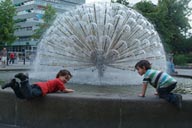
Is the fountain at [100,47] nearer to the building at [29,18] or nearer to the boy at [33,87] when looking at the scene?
the boy at [33,87]

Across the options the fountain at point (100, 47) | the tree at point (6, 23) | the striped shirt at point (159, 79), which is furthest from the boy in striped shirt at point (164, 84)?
the tree at point (6, 23)

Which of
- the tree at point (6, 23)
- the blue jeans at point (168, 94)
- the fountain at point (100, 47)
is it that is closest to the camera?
the blue jeans at point (168, 94)

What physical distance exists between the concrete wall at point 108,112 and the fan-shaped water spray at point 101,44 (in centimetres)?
387

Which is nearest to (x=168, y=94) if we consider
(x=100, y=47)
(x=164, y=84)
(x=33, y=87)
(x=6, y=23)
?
(x=164, y=84)

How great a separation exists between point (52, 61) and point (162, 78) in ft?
17.7

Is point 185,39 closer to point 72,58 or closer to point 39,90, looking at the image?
point 72,58

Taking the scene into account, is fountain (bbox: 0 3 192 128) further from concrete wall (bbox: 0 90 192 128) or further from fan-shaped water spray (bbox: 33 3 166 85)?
concrete wall (bbox: 0 90 192 128)

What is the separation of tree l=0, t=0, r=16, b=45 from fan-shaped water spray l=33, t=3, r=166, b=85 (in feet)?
105

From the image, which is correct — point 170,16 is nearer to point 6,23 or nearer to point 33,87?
point 6,23

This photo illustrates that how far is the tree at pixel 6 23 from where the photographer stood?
4003cm

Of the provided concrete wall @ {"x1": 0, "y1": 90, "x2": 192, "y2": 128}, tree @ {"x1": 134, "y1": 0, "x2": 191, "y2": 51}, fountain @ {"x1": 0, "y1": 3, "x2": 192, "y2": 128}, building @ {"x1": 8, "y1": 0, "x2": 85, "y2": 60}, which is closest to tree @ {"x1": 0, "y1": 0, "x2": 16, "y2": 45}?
tree @ {"x1": 134, "y1": 0, "x2": 191, "y2": 51}

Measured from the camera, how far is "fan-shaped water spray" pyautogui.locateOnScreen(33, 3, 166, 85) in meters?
8.69

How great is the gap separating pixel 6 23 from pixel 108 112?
3912 cm

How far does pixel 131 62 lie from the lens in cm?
895
